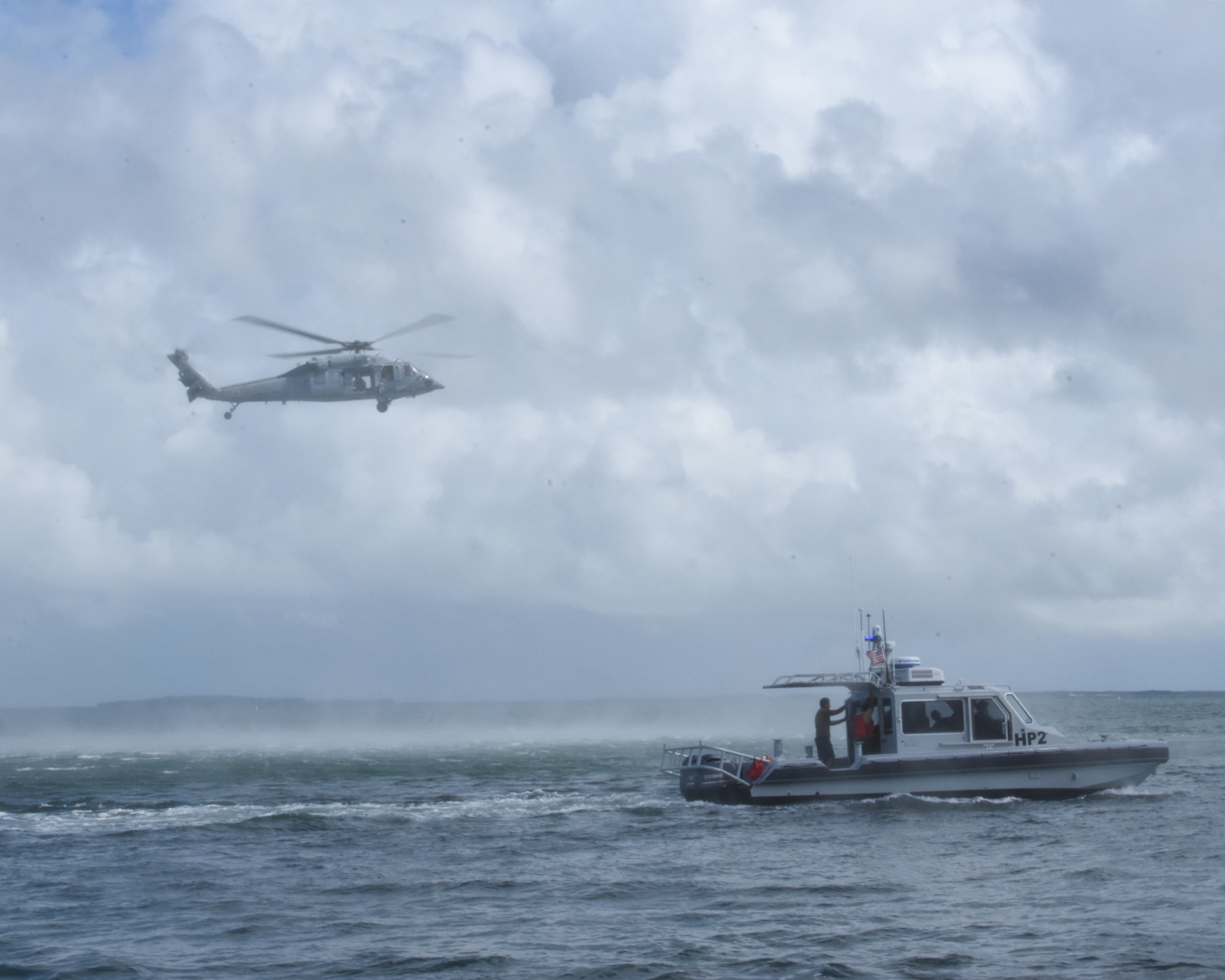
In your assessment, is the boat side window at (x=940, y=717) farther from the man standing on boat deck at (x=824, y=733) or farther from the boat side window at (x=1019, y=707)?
the man standing on boat deck at (x=824, y=733)

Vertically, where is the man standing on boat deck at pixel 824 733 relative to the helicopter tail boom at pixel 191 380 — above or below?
below

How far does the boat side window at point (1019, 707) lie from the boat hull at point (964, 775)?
688 millimetres

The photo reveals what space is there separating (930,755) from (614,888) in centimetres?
1051

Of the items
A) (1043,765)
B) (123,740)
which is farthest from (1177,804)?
(123,740)

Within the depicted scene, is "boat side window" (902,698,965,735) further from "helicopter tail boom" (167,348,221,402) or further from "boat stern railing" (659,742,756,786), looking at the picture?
"helicopter tail boom" (167,348,221,402)

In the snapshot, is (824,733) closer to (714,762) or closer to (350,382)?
(714,762)

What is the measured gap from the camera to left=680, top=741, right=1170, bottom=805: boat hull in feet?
91.2

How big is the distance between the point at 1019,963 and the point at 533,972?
5779mm

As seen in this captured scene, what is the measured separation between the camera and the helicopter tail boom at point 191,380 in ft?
132

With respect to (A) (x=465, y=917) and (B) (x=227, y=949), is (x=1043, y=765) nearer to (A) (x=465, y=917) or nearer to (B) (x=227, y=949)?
(A) (x=465, y=917)

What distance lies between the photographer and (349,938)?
55.6ft

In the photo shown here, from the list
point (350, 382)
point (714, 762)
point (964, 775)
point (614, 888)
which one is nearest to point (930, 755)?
point (964, 775)

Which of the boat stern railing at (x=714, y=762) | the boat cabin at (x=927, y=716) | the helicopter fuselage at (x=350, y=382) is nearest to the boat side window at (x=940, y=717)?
the boat cabin at (x=927, y=716)

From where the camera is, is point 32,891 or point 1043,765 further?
point 1043,765
